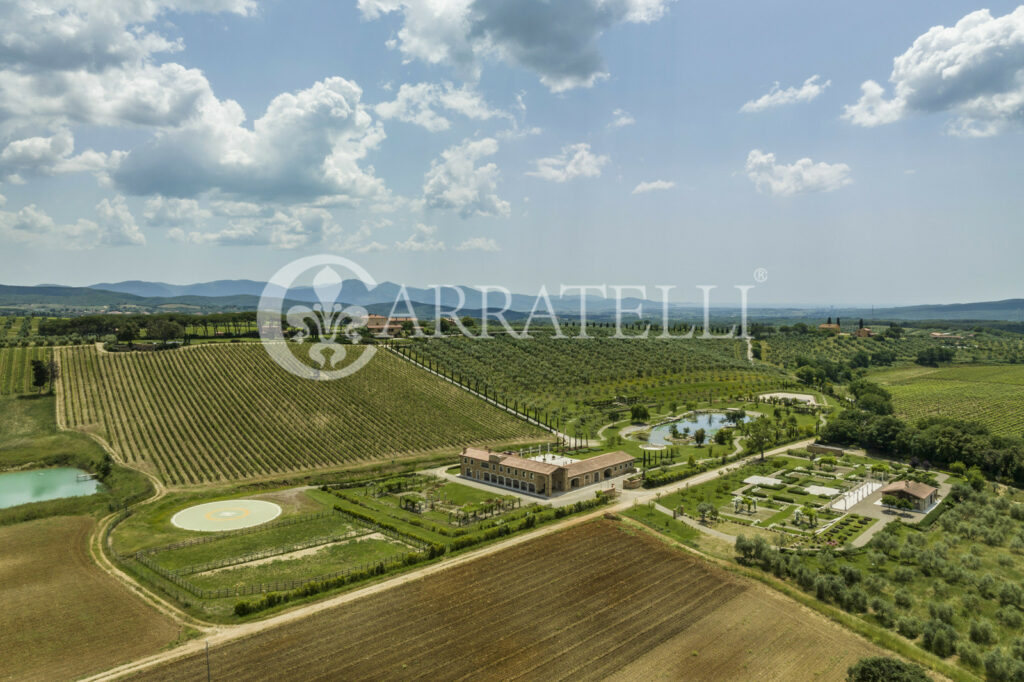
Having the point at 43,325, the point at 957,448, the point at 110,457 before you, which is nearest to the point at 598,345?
the point at 957,448

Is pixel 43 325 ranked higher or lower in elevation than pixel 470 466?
higher

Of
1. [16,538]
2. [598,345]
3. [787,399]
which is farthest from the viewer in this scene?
[598,345]

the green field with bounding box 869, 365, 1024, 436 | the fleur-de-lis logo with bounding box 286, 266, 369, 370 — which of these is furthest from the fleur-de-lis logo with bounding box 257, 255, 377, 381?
the green field with bounding box 869, 365, 1024, 436

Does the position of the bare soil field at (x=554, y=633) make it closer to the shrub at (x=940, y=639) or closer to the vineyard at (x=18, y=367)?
the shrub at (x=940, y=639)

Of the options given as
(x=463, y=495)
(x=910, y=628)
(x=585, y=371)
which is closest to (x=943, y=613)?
(x=910, y=628)

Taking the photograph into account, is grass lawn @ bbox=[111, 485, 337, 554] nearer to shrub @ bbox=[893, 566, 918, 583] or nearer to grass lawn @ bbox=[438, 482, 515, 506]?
grass lawn @ bbox=[438, 482, 515, 506]

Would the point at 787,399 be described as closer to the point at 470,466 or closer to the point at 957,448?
the point at 957,448

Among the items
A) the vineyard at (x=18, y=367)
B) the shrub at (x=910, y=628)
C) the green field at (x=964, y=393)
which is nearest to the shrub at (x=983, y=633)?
the shrub at (x=910, y=628)

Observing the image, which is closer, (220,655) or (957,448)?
(220,655)
